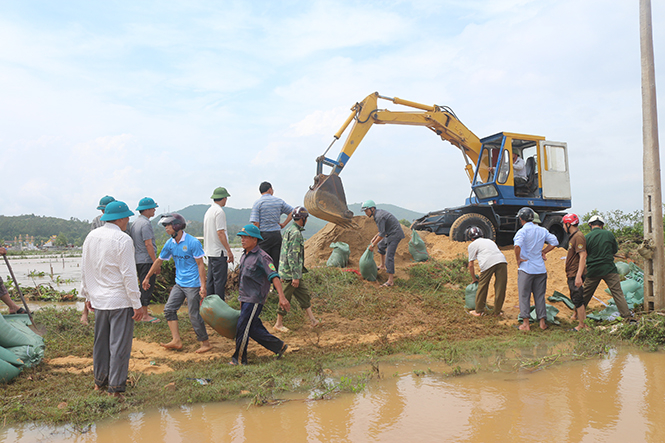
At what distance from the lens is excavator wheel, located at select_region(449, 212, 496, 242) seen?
1076cm

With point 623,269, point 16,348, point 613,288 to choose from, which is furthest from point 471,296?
point 16,348

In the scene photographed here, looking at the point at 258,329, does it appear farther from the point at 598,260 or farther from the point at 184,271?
the point at 598,260

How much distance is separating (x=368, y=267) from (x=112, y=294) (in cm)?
512

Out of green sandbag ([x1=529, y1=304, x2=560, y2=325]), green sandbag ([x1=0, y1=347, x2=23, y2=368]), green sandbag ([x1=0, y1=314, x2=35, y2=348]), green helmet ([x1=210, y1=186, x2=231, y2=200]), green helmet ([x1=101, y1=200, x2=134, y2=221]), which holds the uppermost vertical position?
green helmet ([x1=210, y1=186, x2=231, y2=200])

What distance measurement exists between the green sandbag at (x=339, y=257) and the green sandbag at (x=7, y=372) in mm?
5842

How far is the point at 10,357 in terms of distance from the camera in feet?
13.0

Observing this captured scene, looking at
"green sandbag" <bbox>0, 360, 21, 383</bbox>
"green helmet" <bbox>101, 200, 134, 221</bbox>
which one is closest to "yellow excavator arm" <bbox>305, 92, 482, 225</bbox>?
"green helmet" <bbox>101, 200, 134, 221</bbox>

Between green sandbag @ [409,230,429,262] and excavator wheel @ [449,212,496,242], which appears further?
excavator wheel @ [449,212,496,242]

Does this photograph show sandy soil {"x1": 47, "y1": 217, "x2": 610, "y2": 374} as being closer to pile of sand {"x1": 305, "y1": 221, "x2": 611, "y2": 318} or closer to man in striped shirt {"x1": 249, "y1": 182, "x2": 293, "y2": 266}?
pile of sand {"x1": 305, "y1": 221, "x2": 611, "y2": 318}

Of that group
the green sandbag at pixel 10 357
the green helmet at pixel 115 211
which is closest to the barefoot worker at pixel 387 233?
the green helmet at pixel 115 211

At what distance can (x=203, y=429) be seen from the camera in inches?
120

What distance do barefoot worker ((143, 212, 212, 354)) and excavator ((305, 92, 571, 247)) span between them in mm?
5720

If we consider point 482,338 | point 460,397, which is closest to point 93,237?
point 460,397

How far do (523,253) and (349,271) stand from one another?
11.2 feet
